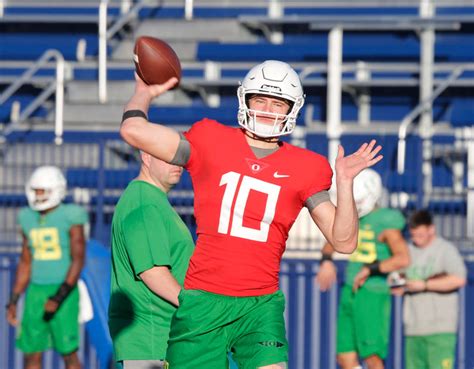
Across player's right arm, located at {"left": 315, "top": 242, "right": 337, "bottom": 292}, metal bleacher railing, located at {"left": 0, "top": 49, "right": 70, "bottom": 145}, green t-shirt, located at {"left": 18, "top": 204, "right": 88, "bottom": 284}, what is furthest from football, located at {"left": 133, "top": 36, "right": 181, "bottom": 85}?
metal bleacher railing, located at {"left": 0, "top": 49, "right": 70, "bottom": 145}

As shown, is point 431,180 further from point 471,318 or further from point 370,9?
point 370,9

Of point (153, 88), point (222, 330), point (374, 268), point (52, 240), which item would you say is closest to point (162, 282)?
point (222, 330)

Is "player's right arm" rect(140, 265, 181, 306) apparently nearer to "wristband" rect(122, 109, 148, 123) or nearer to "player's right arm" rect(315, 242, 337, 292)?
"wristband" rect(122, 109, 148, 123)

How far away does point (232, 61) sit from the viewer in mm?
15773

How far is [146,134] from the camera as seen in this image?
4.99m

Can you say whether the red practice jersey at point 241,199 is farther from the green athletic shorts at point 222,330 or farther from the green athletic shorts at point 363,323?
the green athletic shorts at point 363,323

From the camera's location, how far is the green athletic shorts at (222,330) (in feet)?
16.8

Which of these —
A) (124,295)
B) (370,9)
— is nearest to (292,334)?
(124,295)

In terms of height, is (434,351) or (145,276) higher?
(145,276)

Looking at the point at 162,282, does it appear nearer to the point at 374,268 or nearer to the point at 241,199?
the point at 241,199

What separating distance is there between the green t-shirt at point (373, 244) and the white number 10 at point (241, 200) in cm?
401

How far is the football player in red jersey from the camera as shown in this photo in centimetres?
513

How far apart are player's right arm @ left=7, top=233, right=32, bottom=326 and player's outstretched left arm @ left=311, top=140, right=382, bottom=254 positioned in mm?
5093

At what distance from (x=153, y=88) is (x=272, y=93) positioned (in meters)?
0.50
